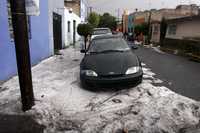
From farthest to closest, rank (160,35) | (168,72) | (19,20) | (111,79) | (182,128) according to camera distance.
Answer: (160,35)
(168,72)
(111,79)
(19,20)
(182,128)

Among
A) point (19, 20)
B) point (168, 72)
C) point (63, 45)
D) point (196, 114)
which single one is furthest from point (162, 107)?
point (63, 45)

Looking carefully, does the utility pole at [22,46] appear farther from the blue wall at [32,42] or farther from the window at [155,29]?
the window at [155,29]

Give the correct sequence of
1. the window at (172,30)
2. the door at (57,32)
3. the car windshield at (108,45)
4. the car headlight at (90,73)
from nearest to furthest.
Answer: the car headlight at (90,73)
the car windshield at (108,45)
the door at (57,32)
the window at (172,30)

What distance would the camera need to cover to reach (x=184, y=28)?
1597cm

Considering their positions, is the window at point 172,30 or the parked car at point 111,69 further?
the window at point 172,30

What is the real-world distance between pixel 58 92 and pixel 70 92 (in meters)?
0.33

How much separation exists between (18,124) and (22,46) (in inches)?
59.7

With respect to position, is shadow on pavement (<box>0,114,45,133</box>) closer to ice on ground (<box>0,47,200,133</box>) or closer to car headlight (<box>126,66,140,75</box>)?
ice on ground (<box>0,47,200,133</box>)

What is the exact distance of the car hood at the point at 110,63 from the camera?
529cm

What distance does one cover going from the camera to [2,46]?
614 cm

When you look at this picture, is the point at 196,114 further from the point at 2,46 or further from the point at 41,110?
the point at 2,46

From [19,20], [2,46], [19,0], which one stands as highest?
[19,0]

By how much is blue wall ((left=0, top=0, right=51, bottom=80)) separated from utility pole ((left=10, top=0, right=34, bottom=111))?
7.84 feet

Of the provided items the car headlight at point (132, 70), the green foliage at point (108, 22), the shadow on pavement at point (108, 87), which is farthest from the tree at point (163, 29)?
the green foliage at point (108, 22)
